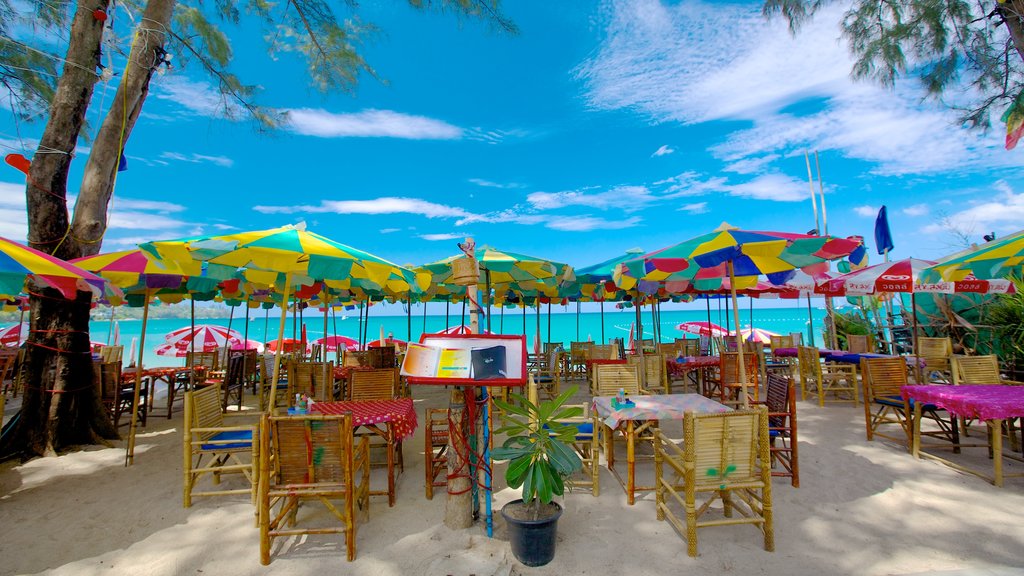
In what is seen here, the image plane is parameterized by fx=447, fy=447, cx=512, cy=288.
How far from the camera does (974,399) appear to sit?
384 centimetres

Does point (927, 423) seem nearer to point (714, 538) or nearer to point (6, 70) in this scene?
point (714, 538)

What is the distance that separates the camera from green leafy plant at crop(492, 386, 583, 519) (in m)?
2.71

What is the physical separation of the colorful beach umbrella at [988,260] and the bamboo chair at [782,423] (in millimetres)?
2206

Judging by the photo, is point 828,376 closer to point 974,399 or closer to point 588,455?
point 974,399

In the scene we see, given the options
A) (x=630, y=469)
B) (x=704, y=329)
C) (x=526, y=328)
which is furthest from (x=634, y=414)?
(x=526, y=328)

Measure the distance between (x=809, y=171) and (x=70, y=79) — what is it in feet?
73.2

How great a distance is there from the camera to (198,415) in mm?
3826

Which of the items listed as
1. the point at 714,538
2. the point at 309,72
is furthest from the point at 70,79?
the point at 714,538

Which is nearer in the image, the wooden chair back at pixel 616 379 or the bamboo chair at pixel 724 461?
the bamboo chair at pixel 724 461

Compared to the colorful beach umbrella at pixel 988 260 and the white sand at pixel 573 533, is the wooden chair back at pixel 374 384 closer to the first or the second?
the white sand at pixel 573 533

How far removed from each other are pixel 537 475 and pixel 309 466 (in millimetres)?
1506

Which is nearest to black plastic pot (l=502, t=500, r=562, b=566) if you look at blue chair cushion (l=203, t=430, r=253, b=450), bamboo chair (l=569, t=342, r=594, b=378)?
blue chair cushion (l=203, t=430, r=253, b=450)

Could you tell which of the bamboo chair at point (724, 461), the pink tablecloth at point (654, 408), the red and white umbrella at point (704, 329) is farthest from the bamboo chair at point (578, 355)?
the bamboo chair at point (724, 461)

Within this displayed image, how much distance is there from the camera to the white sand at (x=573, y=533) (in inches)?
107
